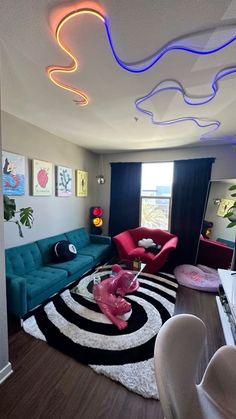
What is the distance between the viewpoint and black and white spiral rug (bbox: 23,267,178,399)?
5.14ft

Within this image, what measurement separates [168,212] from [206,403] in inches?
135

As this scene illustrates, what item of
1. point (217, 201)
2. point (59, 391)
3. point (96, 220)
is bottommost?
point (59, 391)

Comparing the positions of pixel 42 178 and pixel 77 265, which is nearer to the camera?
pixel 77 265

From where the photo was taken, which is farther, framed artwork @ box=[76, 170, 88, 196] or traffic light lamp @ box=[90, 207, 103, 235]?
traffic light lamp @ box=[90, 207, 103, 235]

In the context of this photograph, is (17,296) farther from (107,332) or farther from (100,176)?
(100,176)

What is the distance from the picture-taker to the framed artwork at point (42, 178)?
9.72ft

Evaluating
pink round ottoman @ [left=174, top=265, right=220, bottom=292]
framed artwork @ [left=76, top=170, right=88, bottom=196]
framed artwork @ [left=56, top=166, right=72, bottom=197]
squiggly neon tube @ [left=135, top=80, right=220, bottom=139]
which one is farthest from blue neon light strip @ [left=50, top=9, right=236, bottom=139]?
pink round ottoman @ [left=174, top=265, right=220, bottom=292]

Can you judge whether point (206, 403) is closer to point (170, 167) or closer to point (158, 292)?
point (158, 292)

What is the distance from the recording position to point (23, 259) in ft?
8.61

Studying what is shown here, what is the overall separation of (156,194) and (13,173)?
2.92 m

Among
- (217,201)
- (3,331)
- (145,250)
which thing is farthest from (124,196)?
(3,331)

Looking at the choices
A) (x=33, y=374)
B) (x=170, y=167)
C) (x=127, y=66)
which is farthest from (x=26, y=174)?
(x=170, y=167)

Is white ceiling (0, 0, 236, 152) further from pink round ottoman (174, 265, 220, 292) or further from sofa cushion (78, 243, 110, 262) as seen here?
pink round ottoman (174, 265, 220, 292)

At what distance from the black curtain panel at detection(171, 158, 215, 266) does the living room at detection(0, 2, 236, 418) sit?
0.64 ft
